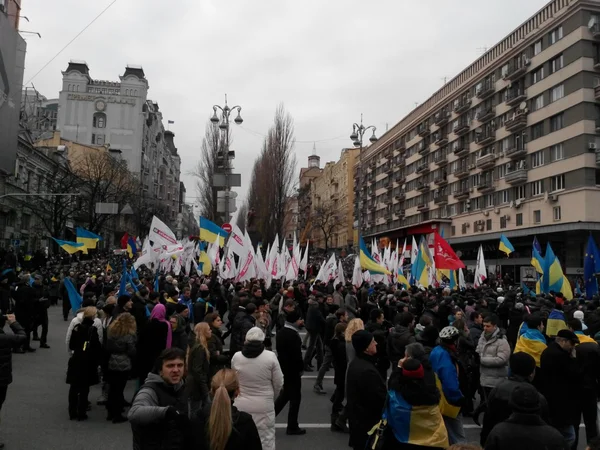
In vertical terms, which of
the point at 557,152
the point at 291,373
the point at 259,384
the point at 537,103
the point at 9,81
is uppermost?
the point at 537,103

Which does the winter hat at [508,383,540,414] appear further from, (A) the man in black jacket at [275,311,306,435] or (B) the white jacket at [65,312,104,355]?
(B) the white jacket at [65,312,104,355]

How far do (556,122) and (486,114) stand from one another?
8.79 metres

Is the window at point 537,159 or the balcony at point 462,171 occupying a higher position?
the balcony at point 462,171

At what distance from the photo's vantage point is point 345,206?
8212 centimetres

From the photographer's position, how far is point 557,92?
36406 millimetres

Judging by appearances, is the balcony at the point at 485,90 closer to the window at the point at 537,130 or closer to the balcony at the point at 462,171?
the window at the point at 537,130

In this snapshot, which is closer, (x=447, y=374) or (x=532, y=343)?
(x=447, y=374)

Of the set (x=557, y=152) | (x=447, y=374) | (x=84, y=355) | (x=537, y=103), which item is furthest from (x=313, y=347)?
(x=537, y=103)

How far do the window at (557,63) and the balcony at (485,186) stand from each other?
435 inches

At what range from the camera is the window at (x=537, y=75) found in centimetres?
3807

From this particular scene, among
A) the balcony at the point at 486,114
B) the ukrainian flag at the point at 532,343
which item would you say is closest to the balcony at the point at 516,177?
the balcony at the point at 486,114

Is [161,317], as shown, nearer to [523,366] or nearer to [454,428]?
[454,428]

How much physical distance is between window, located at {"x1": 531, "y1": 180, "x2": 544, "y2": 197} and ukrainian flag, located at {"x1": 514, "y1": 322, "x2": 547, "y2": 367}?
115 ft

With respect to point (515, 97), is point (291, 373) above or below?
below
